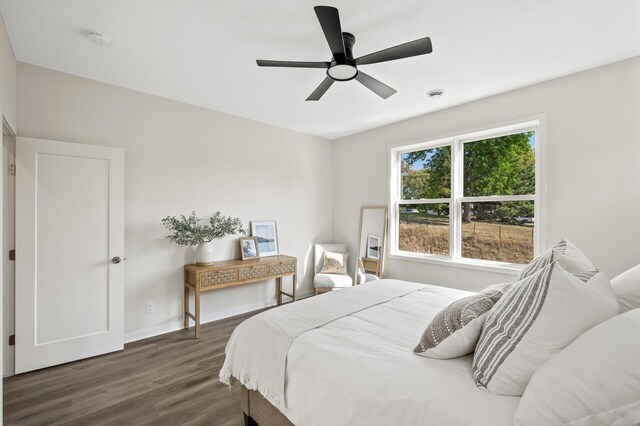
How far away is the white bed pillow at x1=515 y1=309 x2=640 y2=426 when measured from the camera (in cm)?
76

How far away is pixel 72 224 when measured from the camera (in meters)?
2.71

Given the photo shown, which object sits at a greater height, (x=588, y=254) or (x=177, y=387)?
(x=588, y=254)

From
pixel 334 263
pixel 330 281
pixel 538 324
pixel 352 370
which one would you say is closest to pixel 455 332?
pixel 538 324

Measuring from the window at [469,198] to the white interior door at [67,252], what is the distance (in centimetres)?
343

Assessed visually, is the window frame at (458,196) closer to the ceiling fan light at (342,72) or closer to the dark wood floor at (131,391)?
the ceiling fan light at (342,72)

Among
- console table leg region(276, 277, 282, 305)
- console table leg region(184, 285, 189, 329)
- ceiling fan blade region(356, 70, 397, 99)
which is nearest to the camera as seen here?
ceiling fan blade region(356, 70, 397, 99)

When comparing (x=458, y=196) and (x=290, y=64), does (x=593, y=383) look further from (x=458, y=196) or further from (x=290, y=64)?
(x=458, y=196)

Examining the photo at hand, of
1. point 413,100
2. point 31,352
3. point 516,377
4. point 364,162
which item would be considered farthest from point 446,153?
point 31,352

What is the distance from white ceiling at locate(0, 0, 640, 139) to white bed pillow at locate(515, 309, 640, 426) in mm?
1957

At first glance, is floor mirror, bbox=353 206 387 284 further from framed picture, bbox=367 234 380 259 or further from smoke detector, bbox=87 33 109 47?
smoke detector, bbox=87 33 109 47

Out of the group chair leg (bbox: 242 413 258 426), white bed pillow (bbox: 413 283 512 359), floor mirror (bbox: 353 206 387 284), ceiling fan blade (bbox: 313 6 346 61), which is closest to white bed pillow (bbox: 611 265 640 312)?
white bed pillow (bbox: 413 283 512 359)

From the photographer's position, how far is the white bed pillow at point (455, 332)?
4.20 ft

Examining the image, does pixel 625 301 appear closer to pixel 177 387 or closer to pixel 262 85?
pixel 177 387

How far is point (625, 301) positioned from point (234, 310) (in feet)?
12.2
